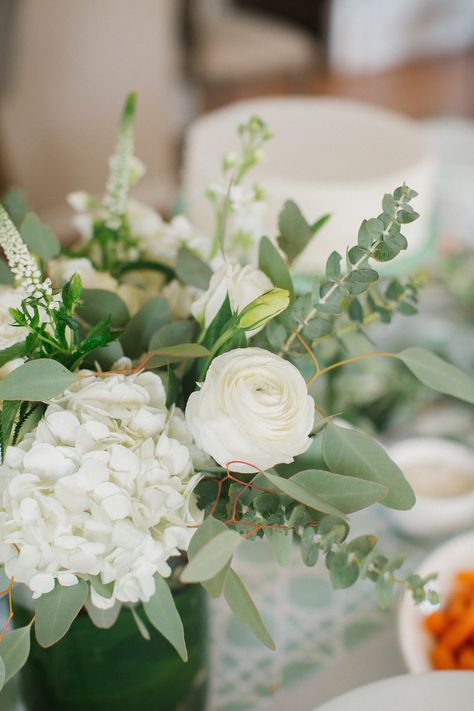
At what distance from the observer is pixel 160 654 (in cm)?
55

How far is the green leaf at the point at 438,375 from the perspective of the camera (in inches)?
18.9

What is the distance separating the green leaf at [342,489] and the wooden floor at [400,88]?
12.0 ft

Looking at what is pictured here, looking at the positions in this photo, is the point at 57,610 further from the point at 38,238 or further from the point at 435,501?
the point at 435,501

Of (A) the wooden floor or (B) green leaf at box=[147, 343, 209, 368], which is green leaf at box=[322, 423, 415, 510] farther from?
(A) the wooden floor

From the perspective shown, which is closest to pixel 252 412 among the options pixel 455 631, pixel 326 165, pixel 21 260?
pixel 21 260

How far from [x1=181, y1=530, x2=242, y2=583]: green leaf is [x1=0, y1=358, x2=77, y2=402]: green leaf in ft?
0.39

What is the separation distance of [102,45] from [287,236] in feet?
6.12

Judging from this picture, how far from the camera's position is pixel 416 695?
18.1 inches

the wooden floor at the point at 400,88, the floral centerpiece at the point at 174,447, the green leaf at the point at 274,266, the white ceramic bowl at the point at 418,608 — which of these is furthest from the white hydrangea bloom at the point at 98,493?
the wooden floor at the point at 400,88

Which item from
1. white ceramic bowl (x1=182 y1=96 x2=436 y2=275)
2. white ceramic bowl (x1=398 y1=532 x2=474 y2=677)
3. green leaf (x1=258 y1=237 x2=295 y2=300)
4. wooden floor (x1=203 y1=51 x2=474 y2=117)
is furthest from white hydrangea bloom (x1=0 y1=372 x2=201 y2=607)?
wooden floor (x1=203 y1=51 x2=474 y2=117)

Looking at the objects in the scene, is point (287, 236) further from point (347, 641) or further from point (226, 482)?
point (347, 641)

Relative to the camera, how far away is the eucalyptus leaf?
43 cm

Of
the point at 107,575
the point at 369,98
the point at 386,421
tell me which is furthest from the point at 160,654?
the point at 369,98

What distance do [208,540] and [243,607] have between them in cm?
5
